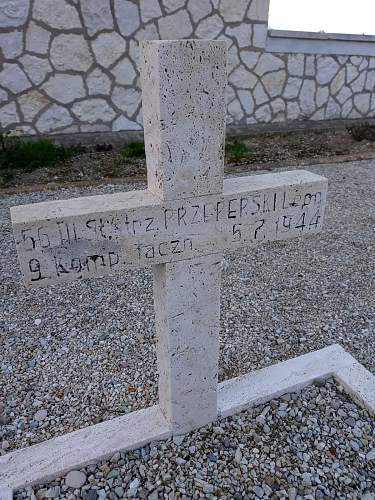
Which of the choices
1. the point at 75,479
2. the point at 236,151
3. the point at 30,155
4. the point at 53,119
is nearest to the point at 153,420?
the point at 75,479

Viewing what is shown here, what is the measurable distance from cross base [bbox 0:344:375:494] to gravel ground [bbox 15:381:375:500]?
38mm

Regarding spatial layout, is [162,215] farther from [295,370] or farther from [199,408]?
[295,370]

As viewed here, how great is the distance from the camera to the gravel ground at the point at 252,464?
61.0 inches

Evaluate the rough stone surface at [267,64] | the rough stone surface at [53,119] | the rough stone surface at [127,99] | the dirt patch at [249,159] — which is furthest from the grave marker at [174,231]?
the rough stone surface at [267,64]

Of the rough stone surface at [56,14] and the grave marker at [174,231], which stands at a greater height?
the rough stone surface at [56,14]

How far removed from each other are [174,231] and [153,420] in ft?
2.86

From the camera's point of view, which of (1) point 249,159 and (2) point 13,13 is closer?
(2) point 13,13

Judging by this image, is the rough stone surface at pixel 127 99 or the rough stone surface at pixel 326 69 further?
the rough stone surface at pixel 326 69

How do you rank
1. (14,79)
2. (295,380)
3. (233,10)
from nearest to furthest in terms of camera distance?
(295,380), (14,79), (233,10)

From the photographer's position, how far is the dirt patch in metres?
4.98

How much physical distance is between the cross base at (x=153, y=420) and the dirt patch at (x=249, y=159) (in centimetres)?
338

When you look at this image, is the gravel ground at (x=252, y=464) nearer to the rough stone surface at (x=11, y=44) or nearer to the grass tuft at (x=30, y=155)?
the grass tuft at (x=30, y=155)

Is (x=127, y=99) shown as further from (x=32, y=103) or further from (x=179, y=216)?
(x=179, y=216)

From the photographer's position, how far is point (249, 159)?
5.78 metres
